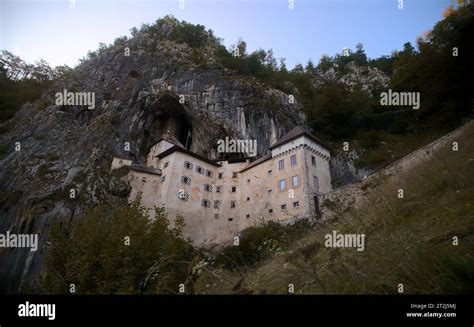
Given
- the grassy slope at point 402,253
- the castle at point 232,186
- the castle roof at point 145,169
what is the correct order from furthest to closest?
1. the castle roof at point 145,169
2. the castle at point 232,186
3. the grassy slope at point 402,253

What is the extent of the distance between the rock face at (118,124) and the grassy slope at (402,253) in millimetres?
27566

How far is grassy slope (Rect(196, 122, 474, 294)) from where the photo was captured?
9.09ft

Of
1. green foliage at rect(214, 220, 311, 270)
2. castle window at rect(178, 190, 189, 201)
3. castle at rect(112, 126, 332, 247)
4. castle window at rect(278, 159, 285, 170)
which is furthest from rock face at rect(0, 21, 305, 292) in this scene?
green foliage at rect(214, 220, 311, 270)

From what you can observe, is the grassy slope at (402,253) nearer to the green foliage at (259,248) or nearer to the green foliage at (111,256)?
the green foliage at (259,248)

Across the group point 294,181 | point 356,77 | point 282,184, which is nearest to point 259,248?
point 294,181

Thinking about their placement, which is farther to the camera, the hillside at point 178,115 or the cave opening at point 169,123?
the cave opening at point 169,123

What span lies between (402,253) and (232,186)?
106 ft

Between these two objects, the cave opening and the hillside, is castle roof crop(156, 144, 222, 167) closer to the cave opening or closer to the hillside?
the hillside

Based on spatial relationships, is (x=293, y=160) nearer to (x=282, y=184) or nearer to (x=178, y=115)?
(x=282, y=184)

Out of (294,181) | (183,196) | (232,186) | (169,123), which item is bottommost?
(183,196)

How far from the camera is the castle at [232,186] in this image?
30031 mm

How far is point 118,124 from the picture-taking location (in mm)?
37219

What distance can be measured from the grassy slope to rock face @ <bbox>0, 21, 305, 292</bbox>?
2757 centimetres

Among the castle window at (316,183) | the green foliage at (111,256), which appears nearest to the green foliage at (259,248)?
the green foliage at (111,256)
